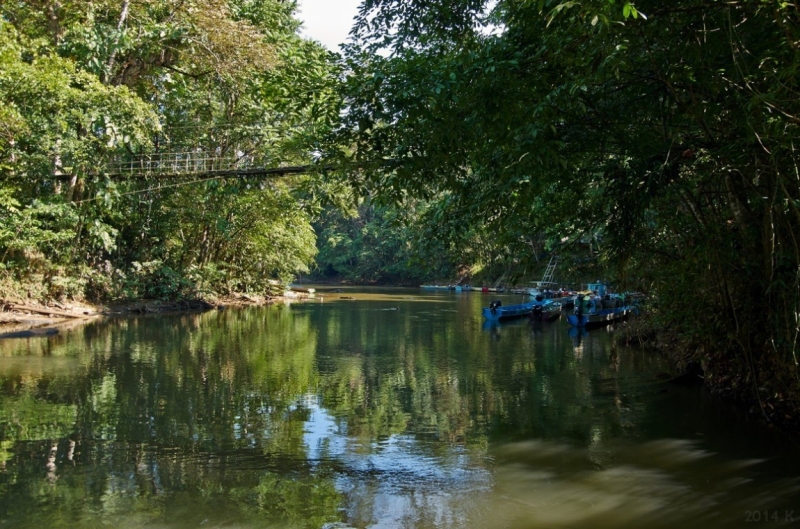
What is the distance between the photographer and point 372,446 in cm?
684

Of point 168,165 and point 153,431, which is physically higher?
point 168,165

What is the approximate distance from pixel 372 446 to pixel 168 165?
17.5 m

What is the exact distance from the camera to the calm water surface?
513 centimetres

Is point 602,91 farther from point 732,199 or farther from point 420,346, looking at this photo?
point 420,346

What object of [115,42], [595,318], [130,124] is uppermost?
[115,42]

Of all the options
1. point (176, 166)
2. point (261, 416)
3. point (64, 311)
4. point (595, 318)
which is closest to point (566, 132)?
point (261, 416)

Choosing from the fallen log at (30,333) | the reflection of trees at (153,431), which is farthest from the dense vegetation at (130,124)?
the reflection of trees at (153,431)

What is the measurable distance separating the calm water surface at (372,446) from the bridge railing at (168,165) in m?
8.49

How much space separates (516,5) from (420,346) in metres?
10.2

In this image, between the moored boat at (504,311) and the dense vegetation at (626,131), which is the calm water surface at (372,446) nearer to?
the dense vegetation at (626,131)

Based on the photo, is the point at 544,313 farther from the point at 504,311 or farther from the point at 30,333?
the point at 30,333

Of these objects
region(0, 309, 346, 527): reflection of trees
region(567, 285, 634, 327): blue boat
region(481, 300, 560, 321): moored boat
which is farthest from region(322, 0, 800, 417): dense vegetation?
region(481, 300, 560, 321): moored boat

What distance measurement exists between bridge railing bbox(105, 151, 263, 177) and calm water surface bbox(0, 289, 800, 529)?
27.8 ft

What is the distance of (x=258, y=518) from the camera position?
4.95 meters
